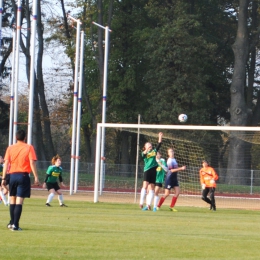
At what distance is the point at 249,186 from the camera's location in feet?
125

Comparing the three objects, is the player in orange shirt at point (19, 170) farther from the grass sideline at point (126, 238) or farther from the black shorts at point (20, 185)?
the grass sideline at point (126, 238)

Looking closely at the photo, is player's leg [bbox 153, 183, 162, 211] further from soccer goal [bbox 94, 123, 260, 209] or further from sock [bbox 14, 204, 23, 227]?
sock [bbox 14, 204, 23, 227]

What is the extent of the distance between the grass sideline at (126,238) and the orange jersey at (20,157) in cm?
115

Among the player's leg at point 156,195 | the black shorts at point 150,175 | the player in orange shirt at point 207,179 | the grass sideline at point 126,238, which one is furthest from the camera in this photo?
the player in orange shirt at point 207,179

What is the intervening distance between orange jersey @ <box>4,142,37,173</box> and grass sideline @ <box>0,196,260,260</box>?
3.78 ft

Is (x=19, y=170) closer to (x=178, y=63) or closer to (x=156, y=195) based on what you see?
(x=156, y=195)

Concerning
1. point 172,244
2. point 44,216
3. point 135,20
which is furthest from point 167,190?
point 135,20

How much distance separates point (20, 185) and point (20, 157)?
0.52 meters

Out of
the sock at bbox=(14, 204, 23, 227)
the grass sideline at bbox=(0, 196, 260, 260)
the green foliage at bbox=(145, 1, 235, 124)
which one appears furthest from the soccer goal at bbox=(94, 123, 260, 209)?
the sock at bbox=(14, 204, 23, 227)

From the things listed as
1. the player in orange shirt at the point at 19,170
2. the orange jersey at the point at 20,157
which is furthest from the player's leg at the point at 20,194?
the orange jersey at the point at 20,157

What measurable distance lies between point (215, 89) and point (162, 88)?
676 cm

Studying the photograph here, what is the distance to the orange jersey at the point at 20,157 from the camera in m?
13.3

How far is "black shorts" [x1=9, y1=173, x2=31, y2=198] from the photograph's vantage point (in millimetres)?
13250

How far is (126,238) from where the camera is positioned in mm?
12430
